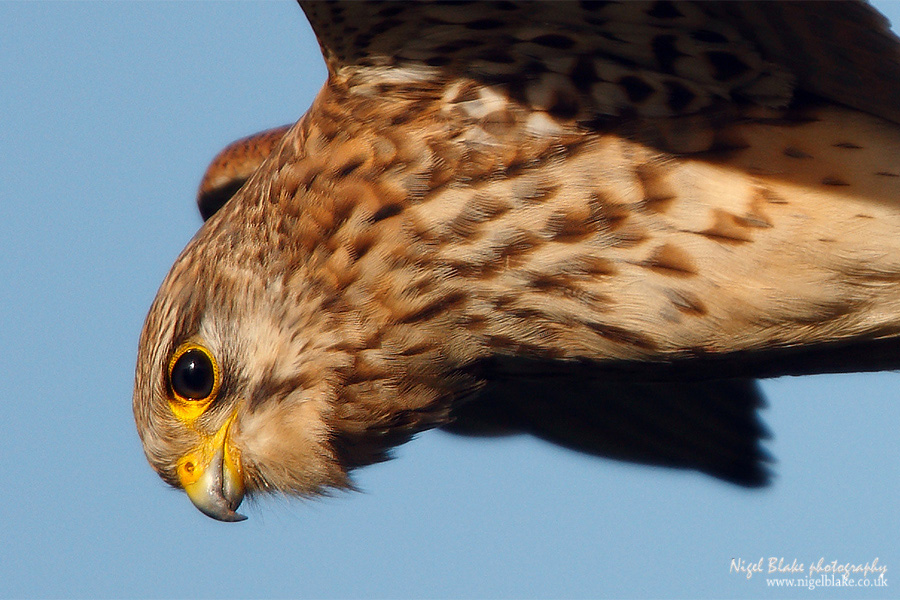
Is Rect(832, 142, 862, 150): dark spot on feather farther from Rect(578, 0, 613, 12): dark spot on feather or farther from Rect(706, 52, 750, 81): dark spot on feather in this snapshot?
Rect(578, 0, 613, 12): dark spot on feather

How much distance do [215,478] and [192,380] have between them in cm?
37

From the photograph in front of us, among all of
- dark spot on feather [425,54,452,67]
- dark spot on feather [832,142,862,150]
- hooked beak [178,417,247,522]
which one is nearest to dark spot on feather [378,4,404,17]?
dark spot on feather [425,54,452,67]

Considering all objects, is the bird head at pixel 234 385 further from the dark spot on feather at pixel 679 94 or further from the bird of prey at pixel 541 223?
the dark spot on feather at pixel 679 94

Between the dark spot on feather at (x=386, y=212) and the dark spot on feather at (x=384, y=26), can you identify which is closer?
the dark spot on feather at (x=384, y=26)

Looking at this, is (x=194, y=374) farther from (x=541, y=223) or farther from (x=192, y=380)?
(x=541, y=223)

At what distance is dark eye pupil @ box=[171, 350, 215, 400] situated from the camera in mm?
4105

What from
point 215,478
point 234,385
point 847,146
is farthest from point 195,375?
point 847,146

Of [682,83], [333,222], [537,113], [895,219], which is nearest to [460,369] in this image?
[333,222]

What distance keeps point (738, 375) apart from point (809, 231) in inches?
31.4

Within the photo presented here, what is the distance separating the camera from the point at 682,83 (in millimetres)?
3510

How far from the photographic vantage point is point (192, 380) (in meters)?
4.12

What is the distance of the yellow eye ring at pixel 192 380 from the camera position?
4102 millimetres

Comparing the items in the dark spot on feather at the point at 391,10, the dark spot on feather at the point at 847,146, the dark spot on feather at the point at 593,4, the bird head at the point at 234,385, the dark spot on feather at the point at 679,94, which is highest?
the dark spot on feather at the point at 391,10

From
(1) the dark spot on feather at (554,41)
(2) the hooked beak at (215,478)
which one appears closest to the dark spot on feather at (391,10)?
(1) the dark spot on feather at (554,41)
